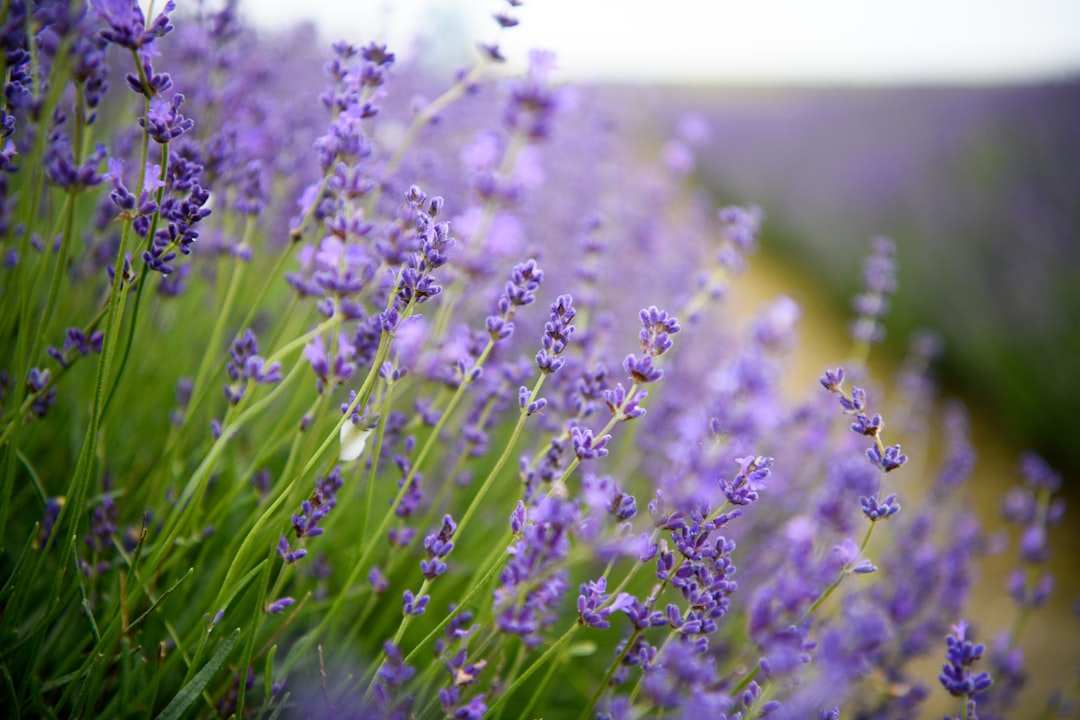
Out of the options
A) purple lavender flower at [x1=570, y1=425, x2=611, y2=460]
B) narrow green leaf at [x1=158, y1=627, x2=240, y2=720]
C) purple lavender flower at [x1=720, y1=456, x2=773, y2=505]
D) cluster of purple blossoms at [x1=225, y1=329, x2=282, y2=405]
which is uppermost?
purple lavender flower at [x1=570, y1=425, x2=611, y2=460]

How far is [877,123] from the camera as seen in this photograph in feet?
39.1

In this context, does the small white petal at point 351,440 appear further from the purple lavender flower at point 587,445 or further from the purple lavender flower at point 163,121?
the purple lavender flower at point 163,121

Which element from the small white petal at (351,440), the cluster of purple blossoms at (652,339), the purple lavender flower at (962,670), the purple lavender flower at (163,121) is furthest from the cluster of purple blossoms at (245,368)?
the purple lavender flower at (962,670)

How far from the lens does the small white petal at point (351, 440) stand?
1.00m

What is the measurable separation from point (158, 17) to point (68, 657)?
99cm

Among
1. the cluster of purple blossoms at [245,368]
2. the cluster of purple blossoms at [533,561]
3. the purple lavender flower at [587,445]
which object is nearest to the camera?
the cluster of purple blossoms at [533,561]

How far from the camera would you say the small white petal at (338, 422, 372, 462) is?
100cm

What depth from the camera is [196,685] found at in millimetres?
914

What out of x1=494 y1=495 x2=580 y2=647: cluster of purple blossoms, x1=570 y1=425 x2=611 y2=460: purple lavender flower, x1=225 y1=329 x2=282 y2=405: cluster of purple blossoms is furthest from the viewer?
x1=225 y1=329 x2=282 y2=405: cluster of purple blossoms

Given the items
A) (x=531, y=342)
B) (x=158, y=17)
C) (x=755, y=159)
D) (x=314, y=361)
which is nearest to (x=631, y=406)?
(x=314, y=361)

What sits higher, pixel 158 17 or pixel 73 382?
pixel 158 17

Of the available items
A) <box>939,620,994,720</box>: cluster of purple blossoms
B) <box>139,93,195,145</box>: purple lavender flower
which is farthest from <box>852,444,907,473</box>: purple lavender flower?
<box>139,93,195,145</box>: purple lavender flower

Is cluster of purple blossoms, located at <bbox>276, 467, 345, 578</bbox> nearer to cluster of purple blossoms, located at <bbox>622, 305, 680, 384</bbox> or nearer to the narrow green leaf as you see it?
the narrow green leaf

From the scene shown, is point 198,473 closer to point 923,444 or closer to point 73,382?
point 73,382
